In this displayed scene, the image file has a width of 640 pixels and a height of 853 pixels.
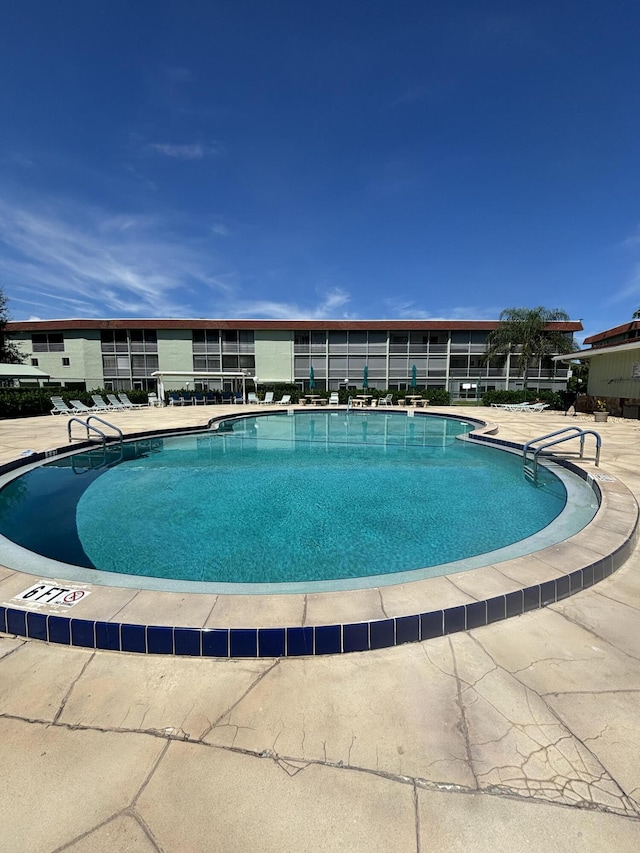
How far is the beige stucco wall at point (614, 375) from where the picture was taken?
18766mm

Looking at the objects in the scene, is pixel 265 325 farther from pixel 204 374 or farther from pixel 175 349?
pixel 204 374

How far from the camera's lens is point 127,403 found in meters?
23.8

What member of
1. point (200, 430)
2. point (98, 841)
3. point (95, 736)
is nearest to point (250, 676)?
point (95, 736)

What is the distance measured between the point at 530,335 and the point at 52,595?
34352 millimetres

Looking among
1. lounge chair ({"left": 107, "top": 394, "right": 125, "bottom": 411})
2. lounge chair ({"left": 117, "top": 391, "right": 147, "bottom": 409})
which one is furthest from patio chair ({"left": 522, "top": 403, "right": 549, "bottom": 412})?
lounge chair ({"left": 107, "top": 394, "right": 125, "bottom": 411})

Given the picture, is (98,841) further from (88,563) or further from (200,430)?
(200,430)

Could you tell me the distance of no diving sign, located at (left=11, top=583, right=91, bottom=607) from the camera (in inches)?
119

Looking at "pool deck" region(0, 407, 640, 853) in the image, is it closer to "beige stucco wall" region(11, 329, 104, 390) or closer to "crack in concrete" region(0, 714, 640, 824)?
"crack in concrete" region(0, 714, 640, 824)

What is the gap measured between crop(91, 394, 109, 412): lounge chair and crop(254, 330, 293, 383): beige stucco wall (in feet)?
Result: 54.2

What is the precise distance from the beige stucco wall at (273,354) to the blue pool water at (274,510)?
26.9 meters

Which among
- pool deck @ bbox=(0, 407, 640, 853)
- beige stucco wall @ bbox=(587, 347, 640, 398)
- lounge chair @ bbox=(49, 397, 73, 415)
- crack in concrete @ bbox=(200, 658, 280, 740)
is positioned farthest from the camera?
lounge chair @ bbox=(49, 397, 73, 415)

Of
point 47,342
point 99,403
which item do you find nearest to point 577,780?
point 99,403

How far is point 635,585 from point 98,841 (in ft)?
14.2

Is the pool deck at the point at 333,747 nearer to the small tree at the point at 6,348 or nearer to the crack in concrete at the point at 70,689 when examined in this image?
the crack in concrete at the point at 70,689
